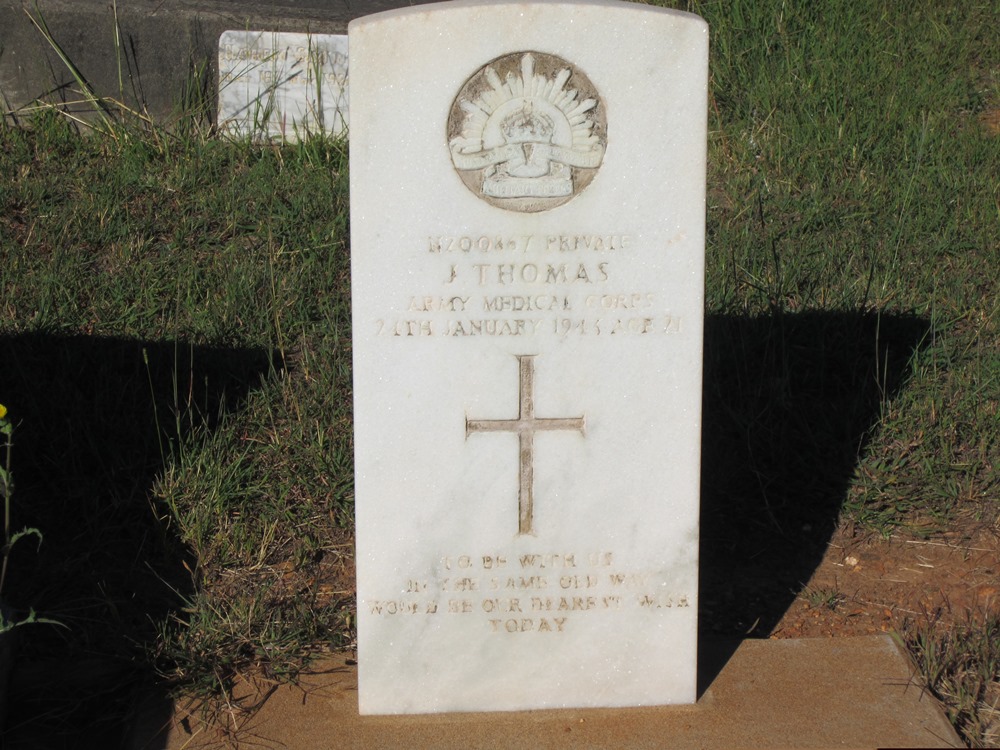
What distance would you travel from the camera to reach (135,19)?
4.60 metres

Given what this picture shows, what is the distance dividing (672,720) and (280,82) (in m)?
3.24

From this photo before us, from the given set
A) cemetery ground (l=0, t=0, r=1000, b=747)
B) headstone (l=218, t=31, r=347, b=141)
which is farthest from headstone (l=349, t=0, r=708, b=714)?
headstone (l=218, t=31, r=347, b=141)

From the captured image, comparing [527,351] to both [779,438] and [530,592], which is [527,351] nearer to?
[530,592]

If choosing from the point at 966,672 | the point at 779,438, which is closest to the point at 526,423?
the point at 966,672

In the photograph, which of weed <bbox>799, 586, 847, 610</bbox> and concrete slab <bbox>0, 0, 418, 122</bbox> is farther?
concrete slab <bbox>0, 0, 418, 122</bbox>

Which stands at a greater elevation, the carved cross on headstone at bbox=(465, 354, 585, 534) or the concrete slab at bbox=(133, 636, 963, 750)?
the carved cross on headstone at bbox=(465, 354, 585, 534)

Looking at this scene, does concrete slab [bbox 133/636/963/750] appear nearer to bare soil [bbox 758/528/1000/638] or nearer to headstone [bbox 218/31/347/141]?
bare soil [bbox 758/528/1000/638]

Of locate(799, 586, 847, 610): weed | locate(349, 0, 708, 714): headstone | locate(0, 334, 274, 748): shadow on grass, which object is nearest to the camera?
locate(349, 0, 708, 714): headstone

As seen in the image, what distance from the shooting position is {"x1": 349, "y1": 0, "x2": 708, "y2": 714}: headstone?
6.90ft

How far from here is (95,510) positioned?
3080 millimetres

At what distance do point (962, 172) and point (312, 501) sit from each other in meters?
2.86

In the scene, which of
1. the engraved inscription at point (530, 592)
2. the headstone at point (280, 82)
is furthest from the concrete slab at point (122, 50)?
the engraved inscription at point (530, 592)

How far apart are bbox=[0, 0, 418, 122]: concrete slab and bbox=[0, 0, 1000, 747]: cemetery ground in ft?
0.49

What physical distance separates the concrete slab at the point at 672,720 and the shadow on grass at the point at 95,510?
0.29 m
